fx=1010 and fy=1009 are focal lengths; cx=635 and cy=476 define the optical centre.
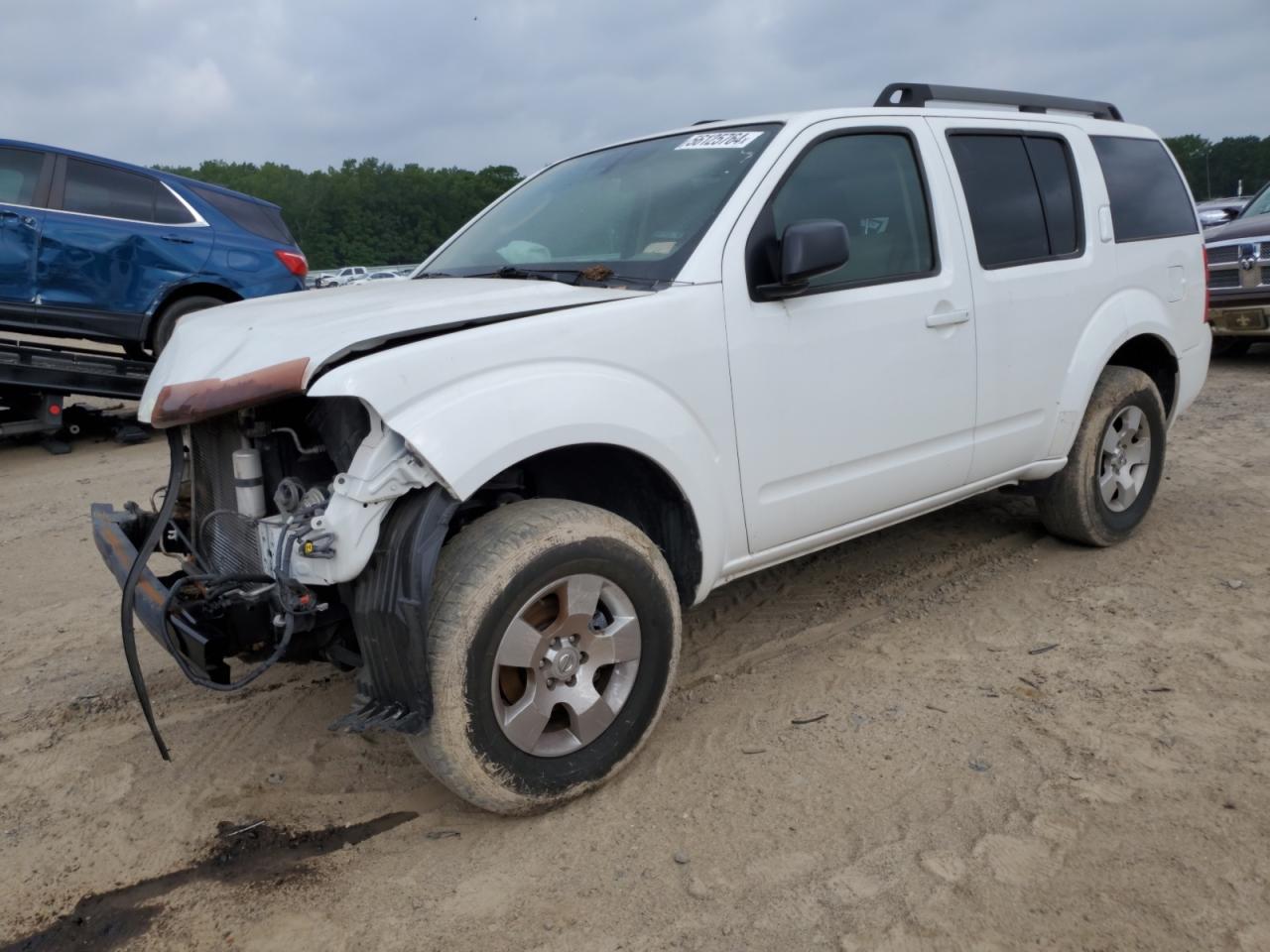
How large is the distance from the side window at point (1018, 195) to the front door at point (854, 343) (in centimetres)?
21

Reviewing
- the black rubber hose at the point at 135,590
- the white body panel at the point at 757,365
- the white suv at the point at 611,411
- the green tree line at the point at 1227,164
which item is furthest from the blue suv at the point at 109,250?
the green tree line at the point at 1227,164

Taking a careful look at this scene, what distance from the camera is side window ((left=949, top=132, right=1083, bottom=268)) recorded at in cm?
392

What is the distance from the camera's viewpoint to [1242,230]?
9.64 meters

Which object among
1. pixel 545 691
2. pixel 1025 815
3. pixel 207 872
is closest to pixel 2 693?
pixel 207 872

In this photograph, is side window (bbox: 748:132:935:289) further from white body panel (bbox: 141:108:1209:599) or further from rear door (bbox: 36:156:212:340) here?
rear door (bbox: 36:156:212:340)

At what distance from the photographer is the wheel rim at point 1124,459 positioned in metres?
4.62

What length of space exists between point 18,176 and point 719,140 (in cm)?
660

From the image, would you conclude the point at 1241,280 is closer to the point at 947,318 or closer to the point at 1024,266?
the point at 1024,266

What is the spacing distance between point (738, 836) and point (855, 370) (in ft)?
5.11

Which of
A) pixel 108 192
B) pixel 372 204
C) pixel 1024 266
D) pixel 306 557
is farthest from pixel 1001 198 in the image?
pixel 372 204

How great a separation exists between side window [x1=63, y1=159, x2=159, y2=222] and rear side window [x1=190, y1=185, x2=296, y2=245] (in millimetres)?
484

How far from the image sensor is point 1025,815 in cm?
267

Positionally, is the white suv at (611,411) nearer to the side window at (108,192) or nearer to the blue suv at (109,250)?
the blue suv at (109,250)

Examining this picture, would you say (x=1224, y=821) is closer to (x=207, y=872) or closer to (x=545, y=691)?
(x=545, y=691)
